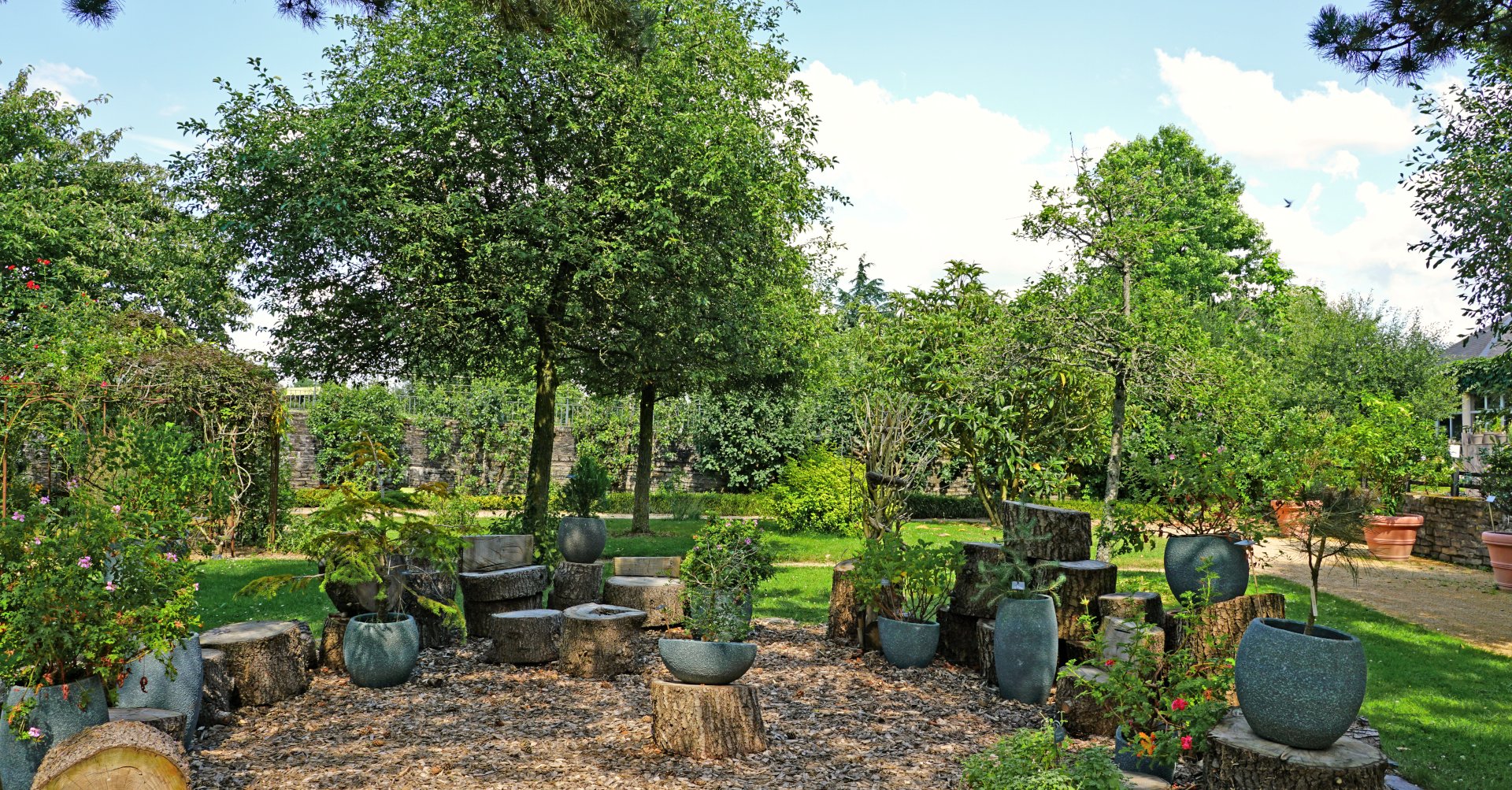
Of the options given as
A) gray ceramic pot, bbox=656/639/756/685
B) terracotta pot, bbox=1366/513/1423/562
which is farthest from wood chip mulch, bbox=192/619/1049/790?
terracotta pot, bbox=1366/513/1423/562

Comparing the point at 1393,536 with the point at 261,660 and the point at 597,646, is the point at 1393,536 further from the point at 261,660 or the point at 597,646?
the point at 261,660

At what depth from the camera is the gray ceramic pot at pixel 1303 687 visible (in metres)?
3.77

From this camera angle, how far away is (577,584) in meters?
8.56

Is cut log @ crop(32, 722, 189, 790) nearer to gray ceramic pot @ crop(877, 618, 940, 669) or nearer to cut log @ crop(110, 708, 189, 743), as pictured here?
cut log @ crop(110, 708, 189, 743)

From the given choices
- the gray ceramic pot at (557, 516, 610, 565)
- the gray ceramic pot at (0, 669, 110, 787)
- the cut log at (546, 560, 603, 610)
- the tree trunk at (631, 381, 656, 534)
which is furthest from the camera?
the tree trunk at (631, 381, 656, 534)

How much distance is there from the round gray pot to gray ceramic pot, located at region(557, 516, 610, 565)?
397 cm

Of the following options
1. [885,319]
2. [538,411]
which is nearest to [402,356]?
[538,411]

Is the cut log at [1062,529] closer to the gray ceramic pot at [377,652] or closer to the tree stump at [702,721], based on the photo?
the tree stump at [702,721]

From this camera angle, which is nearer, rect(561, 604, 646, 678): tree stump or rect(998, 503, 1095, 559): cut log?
rect(561, 604, 646, 678): tree stump

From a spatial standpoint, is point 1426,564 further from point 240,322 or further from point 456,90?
point 240,322

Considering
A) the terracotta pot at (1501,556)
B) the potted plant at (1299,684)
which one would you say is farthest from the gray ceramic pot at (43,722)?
the terracotta pot at (1501,556)

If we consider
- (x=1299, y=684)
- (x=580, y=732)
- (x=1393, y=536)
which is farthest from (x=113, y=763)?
(x=1393, y=536)

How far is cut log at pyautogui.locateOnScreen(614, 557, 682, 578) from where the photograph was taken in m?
8.98

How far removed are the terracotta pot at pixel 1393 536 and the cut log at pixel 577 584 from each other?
520 inches
